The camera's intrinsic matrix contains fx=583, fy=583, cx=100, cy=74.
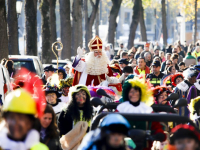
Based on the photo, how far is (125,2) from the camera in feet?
156

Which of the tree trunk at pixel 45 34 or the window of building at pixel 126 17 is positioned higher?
the window of building at pixel 126 17

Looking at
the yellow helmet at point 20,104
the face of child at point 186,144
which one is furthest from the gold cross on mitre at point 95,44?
the face of child at point 186,144

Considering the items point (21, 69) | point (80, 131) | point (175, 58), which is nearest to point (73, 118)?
point (80, 131)

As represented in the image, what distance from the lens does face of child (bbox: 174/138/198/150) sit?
4.18 m

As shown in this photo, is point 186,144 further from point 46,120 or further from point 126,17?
point 126,17

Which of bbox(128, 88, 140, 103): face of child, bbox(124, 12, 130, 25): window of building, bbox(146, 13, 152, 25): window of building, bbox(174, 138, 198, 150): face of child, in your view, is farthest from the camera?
bbox(124, 12, 130, 25): window of building

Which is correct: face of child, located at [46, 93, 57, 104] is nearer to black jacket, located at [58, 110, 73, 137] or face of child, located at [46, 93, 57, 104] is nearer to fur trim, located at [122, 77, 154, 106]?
black jacket, located at [58, 110, 73, 137]

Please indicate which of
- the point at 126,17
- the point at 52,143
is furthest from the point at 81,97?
the point at 126,17

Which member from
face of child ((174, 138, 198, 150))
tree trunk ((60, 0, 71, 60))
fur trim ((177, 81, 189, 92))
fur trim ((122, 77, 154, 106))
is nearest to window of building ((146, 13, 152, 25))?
tree trunk ((60, 0, 71, 60))

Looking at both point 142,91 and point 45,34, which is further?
point 45,34

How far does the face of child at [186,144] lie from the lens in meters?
4.18

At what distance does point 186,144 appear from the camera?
4.21 metres

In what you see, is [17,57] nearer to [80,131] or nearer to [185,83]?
[185,83]

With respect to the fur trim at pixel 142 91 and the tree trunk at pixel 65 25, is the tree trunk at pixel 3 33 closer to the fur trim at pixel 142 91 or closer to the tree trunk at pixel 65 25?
the fur trim at pixel 142 91
